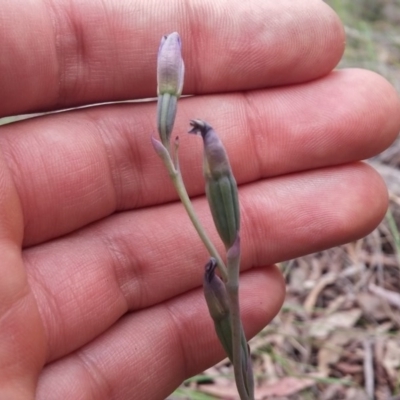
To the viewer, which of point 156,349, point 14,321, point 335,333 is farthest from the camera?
point 335,333

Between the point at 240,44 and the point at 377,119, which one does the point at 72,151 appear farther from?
the point at 377,119

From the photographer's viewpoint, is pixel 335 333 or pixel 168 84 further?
pixel 335 333

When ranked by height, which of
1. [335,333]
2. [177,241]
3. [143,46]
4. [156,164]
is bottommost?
[335,333]

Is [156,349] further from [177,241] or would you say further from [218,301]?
[218,301]

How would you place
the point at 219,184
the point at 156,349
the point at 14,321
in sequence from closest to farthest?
the point at 219,184
the point at 14,321
the point at 156,349

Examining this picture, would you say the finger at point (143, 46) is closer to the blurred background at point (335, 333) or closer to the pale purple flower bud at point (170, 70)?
the pale purple flower bud at point (170, 70)

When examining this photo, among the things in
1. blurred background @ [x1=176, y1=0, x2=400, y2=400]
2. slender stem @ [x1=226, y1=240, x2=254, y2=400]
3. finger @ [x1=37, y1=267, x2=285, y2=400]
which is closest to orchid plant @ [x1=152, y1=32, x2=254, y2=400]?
slender stem @ [x1=226, y1=240, x2=254, y2=400]

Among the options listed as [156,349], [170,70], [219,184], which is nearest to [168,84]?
[170,70]
